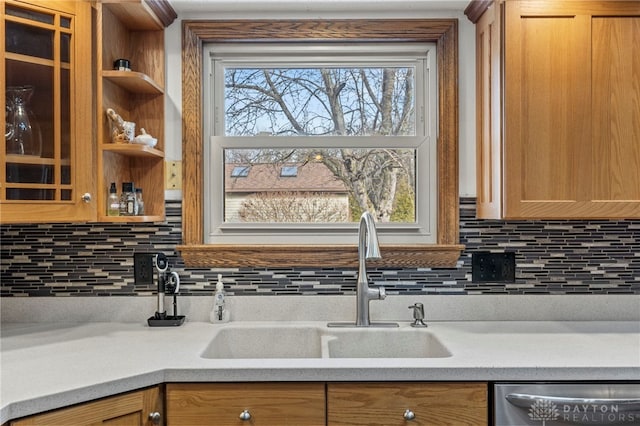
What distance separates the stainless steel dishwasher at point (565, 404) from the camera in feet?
4.42

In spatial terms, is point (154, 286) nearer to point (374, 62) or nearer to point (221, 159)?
point (221, 159)

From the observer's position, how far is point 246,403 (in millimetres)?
1357

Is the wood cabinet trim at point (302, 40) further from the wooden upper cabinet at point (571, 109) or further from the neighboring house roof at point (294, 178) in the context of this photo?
the wooden upper cabinet at point (571, 109)

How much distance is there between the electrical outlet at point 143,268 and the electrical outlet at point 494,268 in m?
1.25

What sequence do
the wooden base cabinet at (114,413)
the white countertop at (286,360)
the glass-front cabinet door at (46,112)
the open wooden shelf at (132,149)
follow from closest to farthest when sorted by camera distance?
the wooden base cabinet at (114,413), the white countertop at (286,360), the glass-front cabinet door at (46,112), the open wooden shelf at (132,149)

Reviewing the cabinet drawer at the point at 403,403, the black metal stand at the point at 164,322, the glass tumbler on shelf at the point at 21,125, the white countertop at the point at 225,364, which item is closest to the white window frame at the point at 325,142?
the black metal stand at the point at 164,322

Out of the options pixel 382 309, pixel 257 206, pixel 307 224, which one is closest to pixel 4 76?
pixel 257 206

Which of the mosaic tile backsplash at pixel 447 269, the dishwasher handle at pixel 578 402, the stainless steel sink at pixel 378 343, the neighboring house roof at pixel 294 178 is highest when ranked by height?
the neighboring house roof at pixel 294 178

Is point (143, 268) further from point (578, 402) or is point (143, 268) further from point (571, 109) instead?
point (571, 109)

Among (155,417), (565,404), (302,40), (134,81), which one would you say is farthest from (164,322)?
(565,404)

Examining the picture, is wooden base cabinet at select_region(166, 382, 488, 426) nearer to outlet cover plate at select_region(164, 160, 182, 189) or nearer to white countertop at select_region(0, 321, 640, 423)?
white countertop at select_region(0, 321, 640, 423)

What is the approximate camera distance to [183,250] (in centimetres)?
194

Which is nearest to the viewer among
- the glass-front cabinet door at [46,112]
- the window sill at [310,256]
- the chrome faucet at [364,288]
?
the glass-front cabinet door at [46,112]

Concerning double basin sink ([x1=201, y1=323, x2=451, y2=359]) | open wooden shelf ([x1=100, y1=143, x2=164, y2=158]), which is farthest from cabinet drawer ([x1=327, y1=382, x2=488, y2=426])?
open wooden shelf ([x1=100, y1=143, x2=164, y2=158])
